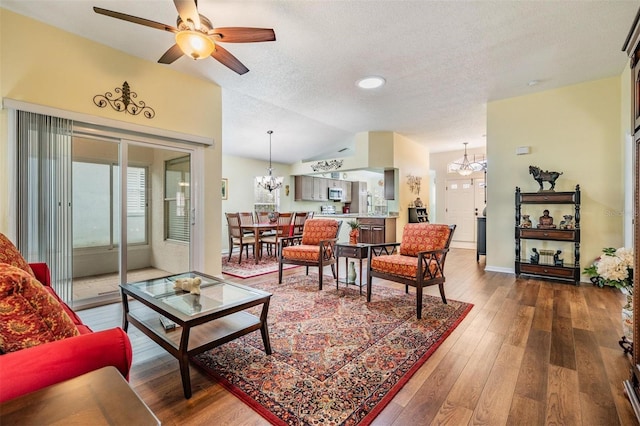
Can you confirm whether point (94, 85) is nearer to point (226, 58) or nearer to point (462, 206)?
point (226, 58)

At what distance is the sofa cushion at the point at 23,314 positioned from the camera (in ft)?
2.91

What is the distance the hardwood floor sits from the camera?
1.48 m

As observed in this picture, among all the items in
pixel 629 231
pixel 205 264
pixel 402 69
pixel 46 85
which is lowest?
pixel 205 264

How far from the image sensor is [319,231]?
14.0 ft

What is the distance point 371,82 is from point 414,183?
Result: 3920mm

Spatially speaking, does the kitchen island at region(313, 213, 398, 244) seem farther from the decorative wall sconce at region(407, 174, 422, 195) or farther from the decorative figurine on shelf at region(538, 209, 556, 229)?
the decorative figurine on shelf at region(538, 209, 556, 229)

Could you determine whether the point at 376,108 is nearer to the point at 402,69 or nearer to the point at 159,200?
the point at 402,69

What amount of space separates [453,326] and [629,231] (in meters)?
2.84

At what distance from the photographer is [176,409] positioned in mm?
1526

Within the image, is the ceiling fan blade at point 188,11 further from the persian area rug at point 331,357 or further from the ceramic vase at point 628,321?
the ceramic vase at point 628,321

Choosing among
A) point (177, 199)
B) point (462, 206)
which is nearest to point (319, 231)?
point (177, 199)

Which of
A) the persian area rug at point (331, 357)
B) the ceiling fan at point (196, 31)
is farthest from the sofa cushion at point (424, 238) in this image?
the ceiling fan at point (196, 31)

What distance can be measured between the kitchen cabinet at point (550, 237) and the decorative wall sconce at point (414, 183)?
280cm

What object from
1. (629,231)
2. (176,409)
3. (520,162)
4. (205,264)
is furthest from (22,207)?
(629,231)
